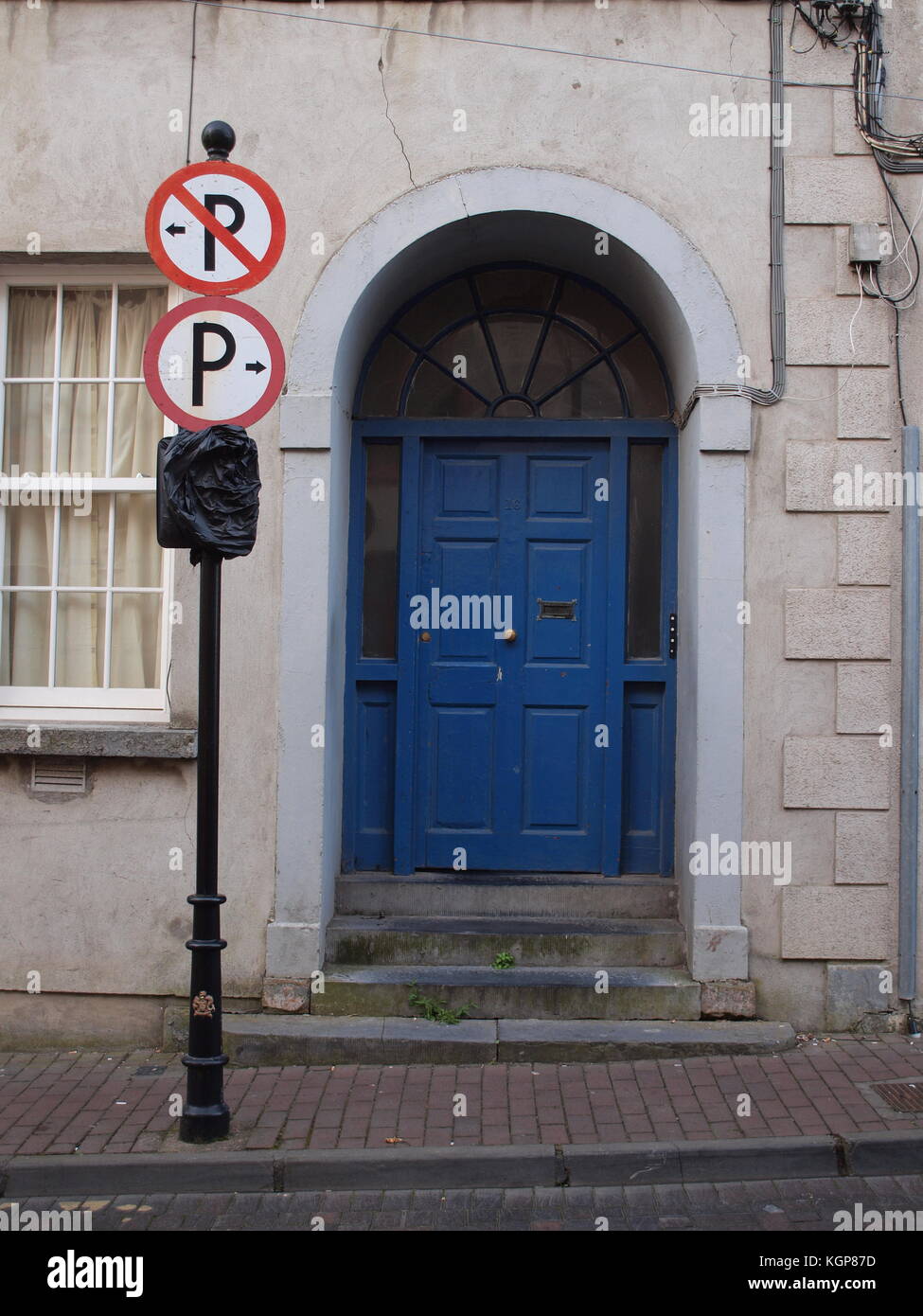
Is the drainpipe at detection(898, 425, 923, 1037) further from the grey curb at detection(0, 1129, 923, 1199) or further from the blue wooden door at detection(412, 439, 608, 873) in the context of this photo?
the blue wooden door at detection(412, 439, 608, 873)

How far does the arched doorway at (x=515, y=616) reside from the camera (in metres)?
6.64

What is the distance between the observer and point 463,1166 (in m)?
4.57

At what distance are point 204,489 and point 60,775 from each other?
7.18ft

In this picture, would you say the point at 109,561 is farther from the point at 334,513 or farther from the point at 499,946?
the point at 499,946

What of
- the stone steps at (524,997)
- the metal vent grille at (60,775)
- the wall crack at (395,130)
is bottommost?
the stone steps at (524,997)

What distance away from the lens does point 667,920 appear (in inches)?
253

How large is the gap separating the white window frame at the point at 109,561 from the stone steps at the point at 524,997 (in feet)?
5.68

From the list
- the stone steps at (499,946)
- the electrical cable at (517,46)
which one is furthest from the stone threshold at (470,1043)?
the electrical cable at (517,46)

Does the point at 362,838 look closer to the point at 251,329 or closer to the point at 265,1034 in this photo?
the point at 265,1034

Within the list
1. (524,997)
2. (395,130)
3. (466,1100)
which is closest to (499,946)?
(524,997)

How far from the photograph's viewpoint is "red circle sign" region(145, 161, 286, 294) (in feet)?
15.2

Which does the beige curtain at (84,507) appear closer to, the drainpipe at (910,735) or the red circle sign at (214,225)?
the red circle sign at (214,225)

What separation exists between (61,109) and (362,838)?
4208mm

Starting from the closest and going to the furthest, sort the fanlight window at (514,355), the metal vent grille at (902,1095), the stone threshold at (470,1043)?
1. the metal vent grille at (902,1095)
2. the stone threshold at (470,1043)
3. the fanlight window at (514,355)
